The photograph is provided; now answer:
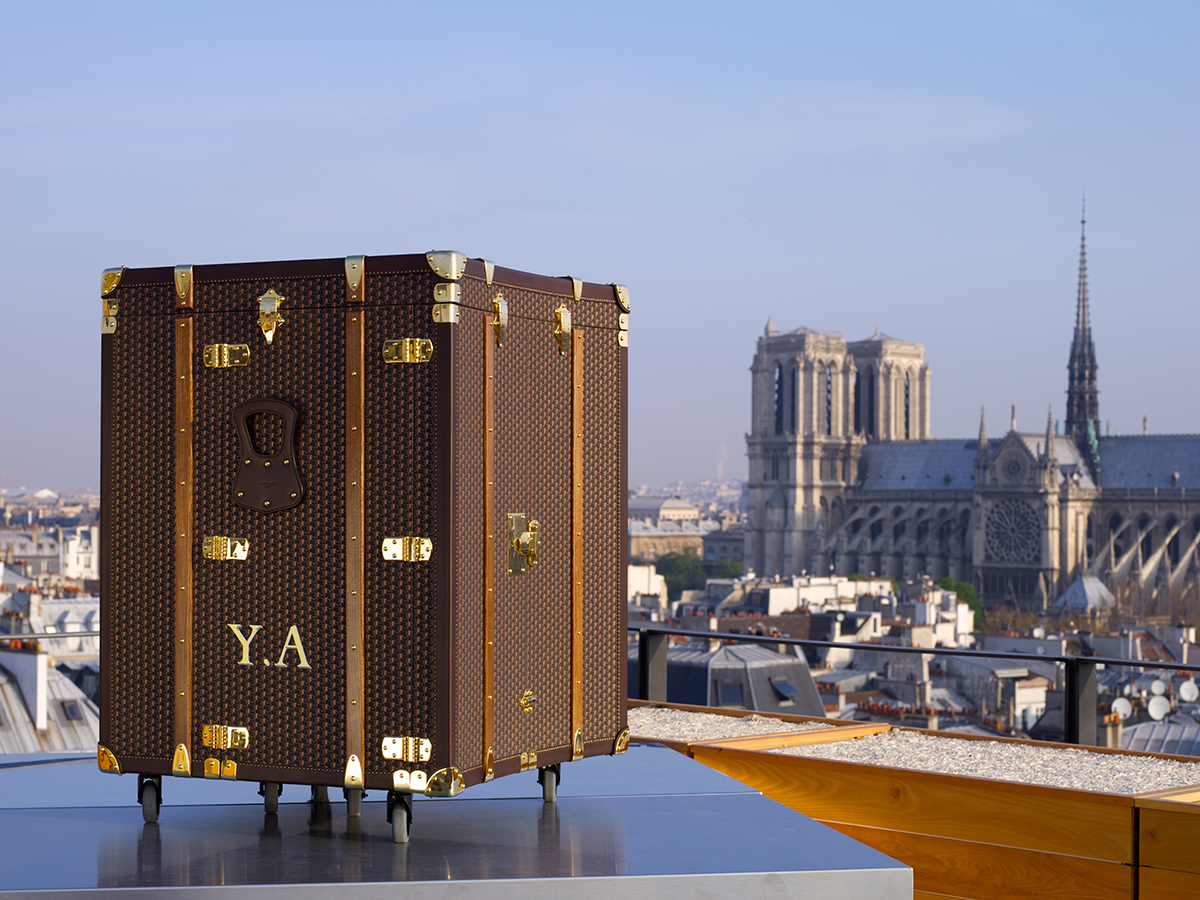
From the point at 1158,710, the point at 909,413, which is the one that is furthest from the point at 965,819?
the point at 909,413

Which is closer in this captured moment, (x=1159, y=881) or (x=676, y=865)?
(x=676, y=865)

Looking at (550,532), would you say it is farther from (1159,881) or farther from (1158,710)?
(1158,710)

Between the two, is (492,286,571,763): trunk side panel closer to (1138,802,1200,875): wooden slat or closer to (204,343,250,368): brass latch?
(204,343,250,368): brass latch

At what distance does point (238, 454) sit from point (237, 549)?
149mm

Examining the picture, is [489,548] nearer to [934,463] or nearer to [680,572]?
[934,463]

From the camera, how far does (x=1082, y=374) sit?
211 feet

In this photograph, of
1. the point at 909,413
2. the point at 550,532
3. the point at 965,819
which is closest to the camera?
the point at 550,532

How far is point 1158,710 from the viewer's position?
23078 mm

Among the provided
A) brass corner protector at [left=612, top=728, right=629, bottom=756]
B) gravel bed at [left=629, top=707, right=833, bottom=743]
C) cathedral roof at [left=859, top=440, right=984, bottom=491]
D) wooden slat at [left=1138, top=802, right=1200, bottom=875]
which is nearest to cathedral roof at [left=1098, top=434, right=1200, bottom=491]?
cathedral roof at [left=859, top=440, right=984, bottom=491]

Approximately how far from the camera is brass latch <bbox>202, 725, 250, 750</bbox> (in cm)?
228

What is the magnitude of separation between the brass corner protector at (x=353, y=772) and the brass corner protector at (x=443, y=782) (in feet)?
0.39

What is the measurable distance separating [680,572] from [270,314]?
7703 cm

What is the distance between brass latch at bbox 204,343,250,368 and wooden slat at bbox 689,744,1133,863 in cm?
180

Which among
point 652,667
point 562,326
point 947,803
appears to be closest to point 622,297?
point 562,326
